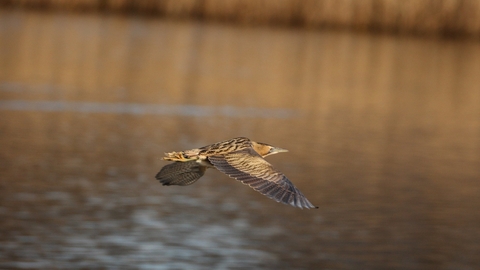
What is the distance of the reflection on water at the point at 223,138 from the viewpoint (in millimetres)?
11094

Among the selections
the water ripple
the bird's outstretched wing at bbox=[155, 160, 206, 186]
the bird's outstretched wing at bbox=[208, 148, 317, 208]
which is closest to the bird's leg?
the bird's outstretched wing at bbox=[208, 148, 317, 208]

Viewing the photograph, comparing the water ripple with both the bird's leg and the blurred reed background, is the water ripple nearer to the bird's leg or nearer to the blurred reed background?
the bird's leg

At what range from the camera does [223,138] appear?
681 inches

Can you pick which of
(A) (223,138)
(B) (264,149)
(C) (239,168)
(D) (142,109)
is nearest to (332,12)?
(D) (142,109)

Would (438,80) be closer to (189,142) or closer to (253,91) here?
(253,91)

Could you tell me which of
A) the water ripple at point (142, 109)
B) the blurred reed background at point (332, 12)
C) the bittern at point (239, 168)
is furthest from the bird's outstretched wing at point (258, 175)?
the blurred reed background at point (332, 12)

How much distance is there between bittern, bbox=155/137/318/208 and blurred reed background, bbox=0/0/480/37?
28525 millimetres

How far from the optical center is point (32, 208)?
1185 cm

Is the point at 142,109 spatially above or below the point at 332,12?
below

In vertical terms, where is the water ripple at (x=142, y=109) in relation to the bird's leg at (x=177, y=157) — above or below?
above

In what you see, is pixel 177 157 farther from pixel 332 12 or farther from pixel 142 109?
pixel 332 12

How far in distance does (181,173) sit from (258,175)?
65cm

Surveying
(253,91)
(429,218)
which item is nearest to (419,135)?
(253,91)

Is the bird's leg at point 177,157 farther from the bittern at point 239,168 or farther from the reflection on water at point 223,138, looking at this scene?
the reflection on water at point 223,138
